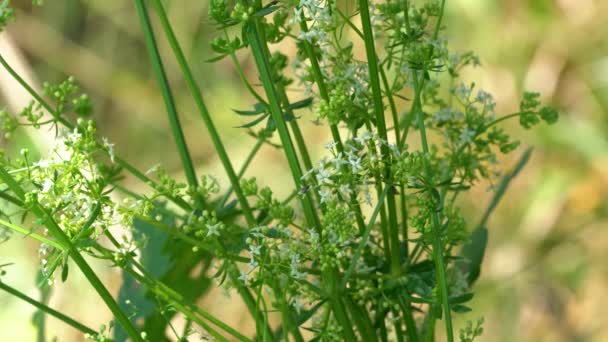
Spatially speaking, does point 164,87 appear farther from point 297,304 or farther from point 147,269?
point 147,269

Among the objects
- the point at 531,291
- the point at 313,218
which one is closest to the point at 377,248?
the point at 313,218

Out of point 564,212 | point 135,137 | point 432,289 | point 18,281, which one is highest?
point 135,137

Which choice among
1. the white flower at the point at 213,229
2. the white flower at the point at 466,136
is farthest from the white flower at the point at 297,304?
the white flower at the point at 466,136

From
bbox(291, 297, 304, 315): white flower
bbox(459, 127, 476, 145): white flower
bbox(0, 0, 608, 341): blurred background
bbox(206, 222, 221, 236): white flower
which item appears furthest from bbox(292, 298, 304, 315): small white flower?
bbox(0, 0, 608, 341): blurred background

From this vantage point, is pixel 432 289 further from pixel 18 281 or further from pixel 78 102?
pixel 18 281

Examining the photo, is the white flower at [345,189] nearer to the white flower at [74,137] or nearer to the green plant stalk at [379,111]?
the green plant stalk at [379,111]

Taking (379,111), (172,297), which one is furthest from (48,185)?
(379,111)

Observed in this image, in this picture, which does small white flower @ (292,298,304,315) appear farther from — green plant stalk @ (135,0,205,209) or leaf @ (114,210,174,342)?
leaf @ (114,210,174,342)
